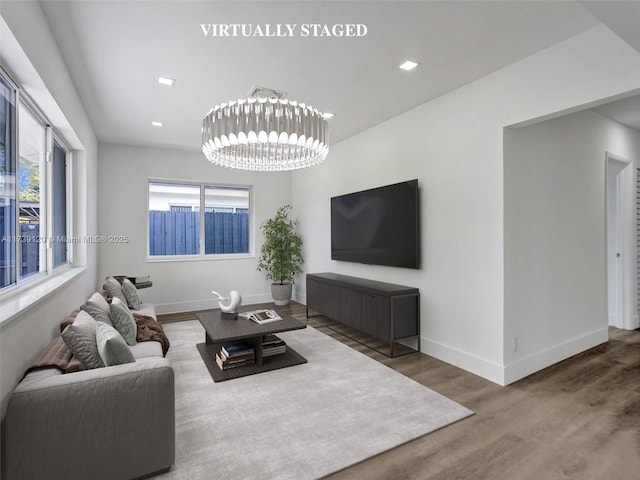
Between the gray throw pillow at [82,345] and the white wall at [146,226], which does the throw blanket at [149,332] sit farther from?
the white wall at [146,226]

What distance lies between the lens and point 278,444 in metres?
2.08

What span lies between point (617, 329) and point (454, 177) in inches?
133

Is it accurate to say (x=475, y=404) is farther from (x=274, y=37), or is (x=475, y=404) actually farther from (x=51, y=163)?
(x=51, y=163)

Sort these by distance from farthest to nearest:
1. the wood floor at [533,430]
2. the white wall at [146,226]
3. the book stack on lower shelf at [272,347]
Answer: the white wall at [146,226] → the book stack on lower shelf at [272,347] → the wood floor at [533,430]

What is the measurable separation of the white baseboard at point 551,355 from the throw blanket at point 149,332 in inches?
119

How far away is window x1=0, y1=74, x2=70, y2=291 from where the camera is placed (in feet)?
6.48

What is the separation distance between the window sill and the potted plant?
3.52 metres

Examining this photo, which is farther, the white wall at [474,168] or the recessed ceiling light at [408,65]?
the recessed ceiling light at [408,65]

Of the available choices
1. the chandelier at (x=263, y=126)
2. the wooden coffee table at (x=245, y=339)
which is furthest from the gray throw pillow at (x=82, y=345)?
the chandelier at (x=263, y=126)

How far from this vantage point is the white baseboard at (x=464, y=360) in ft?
9.73

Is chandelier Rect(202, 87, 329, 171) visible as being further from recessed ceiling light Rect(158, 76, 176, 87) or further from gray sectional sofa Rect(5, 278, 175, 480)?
gray sectional sofa Rect(5, 278, 175, 480)

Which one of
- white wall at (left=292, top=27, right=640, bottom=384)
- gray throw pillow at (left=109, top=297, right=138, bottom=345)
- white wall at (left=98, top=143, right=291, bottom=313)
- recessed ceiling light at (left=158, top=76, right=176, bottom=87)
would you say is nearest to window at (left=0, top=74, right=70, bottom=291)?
gray throw pillow at (left=109, top=297, right=138, bottom=345)

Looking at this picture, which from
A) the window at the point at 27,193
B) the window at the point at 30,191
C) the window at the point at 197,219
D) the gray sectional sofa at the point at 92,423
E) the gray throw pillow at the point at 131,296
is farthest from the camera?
the window at the point at 197,219

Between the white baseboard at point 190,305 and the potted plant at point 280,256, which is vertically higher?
the potted plant at point 280,256
